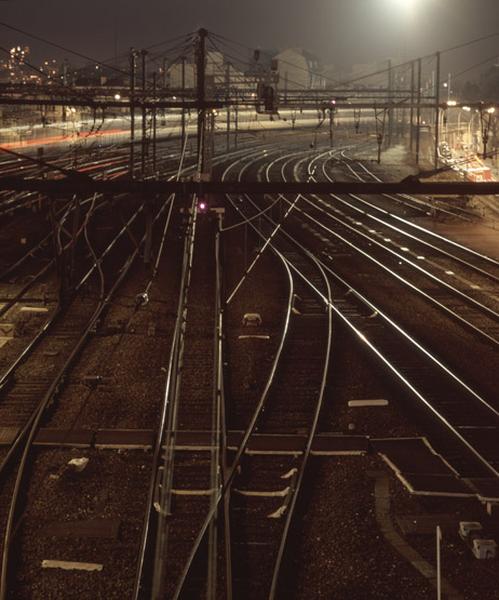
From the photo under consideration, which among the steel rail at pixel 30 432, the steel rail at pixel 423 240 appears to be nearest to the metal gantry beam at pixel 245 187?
the steel rail at pixel 30 432

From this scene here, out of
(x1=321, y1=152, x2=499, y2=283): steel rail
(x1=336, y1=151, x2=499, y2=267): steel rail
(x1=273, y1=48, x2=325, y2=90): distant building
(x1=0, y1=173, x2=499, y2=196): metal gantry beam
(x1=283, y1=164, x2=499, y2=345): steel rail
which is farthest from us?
(x1=273, y1=48, x2=325, y2=90): distant building

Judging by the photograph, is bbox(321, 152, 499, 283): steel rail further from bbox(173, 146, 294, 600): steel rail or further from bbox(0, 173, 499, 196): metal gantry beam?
bbox(0, 173, 499, 196): metal gantry beam

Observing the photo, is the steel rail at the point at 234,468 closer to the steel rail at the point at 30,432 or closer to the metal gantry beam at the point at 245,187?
the steel rail at the point at 30,432

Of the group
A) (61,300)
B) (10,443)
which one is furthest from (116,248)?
(10,443)

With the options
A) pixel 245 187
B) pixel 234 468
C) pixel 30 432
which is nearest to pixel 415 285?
pixel 245 187

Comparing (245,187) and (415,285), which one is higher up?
(245,187)

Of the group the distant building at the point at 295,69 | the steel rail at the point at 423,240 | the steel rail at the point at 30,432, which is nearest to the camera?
the steel rail at the point at 30,432

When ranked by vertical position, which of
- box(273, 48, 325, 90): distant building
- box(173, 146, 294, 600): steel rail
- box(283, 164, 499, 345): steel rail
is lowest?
box(173, 146, 294, 600): steel rail

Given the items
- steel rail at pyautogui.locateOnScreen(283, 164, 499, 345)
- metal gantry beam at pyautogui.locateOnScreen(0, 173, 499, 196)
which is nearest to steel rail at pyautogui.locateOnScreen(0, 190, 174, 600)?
metal gantry beam at pyautogui.locateOnScreen(0, 173, 499, 196)

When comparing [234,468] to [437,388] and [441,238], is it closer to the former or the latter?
[437,388]

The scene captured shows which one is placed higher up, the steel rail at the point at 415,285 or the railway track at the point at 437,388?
the steel rail at the point at 415,285

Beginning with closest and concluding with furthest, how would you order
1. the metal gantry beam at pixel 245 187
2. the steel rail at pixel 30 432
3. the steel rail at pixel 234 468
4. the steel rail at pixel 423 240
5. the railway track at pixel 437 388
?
the steel rail at pixel 234 468 → the steel rail at pixel 30 432 → the railway track at pixel 437 388 → the metal gantry beam at pixel 245 187 → the steel rail at pixel 423 240

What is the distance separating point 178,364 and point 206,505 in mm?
3333

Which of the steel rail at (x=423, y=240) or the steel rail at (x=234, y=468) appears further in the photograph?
the steel rail at (x=423, y=240)
